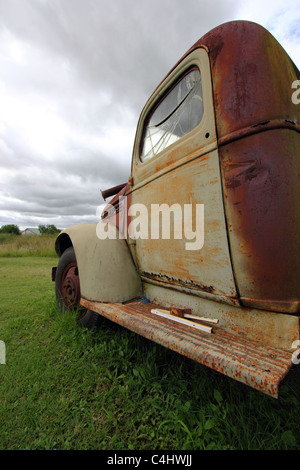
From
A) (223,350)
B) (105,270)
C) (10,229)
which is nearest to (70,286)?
(105,270)

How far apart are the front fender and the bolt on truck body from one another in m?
0.18

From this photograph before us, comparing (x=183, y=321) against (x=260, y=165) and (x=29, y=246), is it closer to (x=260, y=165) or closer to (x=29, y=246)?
(x=260, y=165)

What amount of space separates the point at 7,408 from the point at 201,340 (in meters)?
1.38

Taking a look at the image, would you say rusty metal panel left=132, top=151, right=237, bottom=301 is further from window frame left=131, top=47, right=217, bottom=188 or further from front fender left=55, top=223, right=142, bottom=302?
front fender left=55, top=223, right=142, bottom=302

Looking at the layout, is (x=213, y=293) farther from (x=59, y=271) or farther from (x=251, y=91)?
(x=59, y=271)

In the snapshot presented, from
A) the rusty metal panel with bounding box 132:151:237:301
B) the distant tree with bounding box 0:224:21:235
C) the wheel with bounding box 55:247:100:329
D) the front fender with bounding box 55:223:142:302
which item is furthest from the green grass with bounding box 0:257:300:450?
the distant tree with bounding box 0:224:21:235

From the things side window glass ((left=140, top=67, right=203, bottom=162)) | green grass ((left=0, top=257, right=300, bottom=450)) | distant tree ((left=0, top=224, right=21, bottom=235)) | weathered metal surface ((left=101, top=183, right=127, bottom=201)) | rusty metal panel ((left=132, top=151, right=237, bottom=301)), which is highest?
distant tree ((left=0, top=224, right=21, bottom=235))

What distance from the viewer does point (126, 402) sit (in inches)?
53.7

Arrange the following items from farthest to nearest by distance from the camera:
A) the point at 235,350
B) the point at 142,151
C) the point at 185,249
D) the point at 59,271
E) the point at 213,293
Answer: the point at 59,271 → the point at 142,151 → the point at 185,249 → the point at 213,293 → the point at 235,350

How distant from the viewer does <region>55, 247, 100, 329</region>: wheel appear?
2.03m

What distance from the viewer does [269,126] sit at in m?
1.01

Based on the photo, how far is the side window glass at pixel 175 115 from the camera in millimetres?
1365
